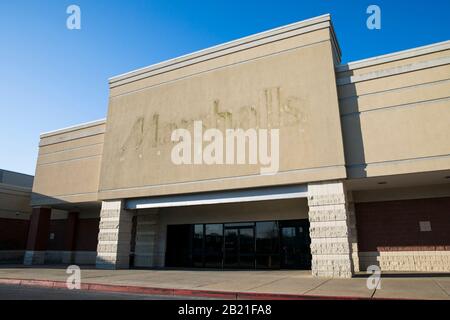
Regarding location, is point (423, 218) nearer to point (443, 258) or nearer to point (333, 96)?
point (443, 258)

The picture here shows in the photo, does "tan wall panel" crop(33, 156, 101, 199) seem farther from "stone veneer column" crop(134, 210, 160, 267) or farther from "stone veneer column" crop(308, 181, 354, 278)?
"stone veneer column" crop(308, 181, 354, 278)

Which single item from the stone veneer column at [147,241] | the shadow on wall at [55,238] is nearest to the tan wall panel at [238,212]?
the stone veneer column at [147,241]

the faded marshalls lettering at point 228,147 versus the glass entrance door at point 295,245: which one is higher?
the faded marshalls lettering at point 228,147

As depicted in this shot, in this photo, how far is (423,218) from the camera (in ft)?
53.8

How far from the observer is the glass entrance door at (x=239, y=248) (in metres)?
19.8

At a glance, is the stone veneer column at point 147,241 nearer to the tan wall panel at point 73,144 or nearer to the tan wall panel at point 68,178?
the tan wall panel at point 68,178

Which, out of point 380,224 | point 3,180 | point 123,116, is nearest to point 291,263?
point 380,224

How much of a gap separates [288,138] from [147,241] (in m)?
12.2

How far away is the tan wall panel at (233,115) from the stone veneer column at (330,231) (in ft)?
2.85

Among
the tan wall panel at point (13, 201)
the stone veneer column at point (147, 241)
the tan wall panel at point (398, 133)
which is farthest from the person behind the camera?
the tan wall panel at point (13, 201)

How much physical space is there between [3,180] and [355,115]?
41.3m

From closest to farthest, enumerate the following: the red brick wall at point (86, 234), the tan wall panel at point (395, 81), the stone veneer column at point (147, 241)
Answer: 1. the tan wall panel at point (395, 81)
2. the stone veneer column at point (147, 241)
3. the red brick wall at point (86, 234)

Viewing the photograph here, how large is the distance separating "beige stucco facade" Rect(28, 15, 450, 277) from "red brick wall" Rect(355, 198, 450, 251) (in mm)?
267

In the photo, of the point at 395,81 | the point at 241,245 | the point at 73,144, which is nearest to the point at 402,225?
the point at 395,81
